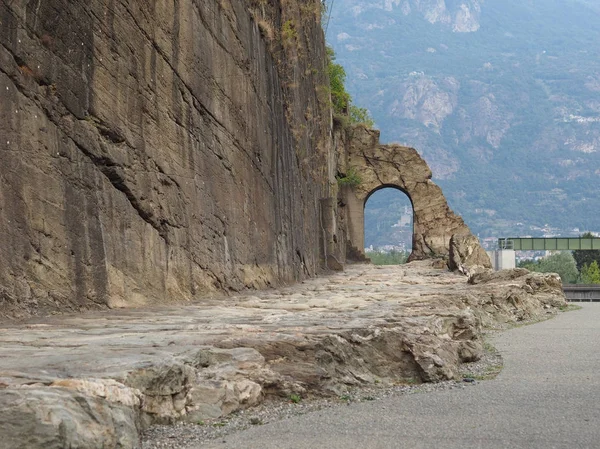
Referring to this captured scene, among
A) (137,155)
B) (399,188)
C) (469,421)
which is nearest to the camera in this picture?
(469,421)

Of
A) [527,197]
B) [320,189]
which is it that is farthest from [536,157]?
[320,189]

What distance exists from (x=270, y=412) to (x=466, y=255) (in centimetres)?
2629

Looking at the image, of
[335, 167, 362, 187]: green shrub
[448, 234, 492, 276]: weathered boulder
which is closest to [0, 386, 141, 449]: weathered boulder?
[448, 234, 492, 276]: weathered boulder

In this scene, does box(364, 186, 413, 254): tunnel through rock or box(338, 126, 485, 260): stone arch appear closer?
box(338, 126, 485, 260): stone arch

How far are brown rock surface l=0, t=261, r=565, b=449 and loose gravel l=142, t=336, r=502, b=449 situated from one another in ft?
0.32

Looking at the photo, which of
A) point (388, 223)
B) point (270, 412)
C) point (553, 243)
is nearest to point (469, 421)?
point (270, 412)

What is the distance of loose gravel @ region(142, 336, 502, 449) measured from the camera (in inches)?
260

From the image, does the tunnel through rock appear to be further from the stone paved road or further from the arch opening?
the stone paved road

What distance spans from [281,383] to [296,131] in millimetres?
21346

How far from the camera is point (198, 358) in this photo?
7781mm

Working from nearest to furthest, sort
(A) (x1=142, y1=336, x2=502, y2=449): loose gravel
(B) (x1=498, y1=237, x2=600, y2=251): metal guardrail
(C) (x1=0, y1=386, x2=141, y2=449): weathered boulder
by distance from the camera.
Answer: (C) (x1=0, y1=386, x2=141, y2=449): weathered boulder
(A) (x1=142, y1=336, x2=502, y2=449): loose gravel
(B) (x1=498, y1=237, x2=600, y2=251): metal guardrail

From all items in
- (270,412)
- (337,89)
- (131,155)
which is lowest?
(270,412)

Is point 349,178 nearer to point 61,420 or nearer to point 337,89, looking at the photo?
point 337,89

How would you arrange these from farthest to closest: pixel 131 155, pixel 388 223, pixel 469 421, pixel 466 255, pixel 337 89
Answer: pixel 388 223 < pixel 337 89 < pixel 466 255 < pixel 131 155 < pixel 469 421
